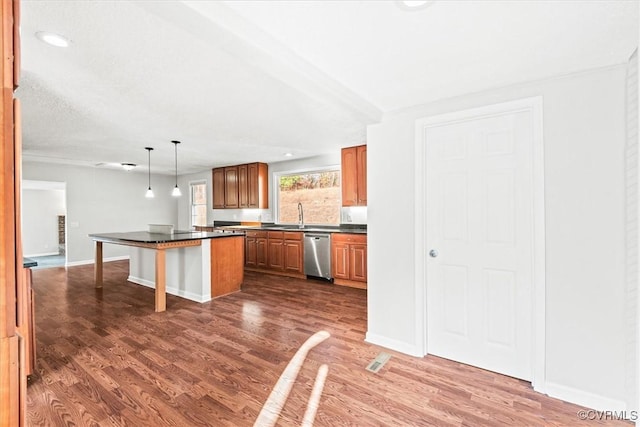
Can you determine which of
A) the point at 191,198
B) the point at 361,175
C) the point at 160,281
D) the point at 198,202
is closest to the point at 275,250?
the point at 361,175

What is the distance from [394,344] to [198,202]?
7.29 metres

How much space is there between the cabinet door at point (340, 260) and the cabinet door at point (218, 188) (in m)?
3.63

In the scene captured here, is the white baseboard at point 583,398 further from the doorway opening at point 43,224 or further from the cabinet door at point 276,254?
the doorway opening at point 43,224

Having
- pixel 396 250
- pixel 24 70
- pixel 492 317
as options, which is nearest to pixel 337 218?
pixel 396 250

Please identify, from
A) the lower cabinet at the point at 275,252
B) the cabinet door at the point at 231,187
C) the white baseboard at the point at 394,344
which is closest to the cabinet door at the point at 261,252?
the lower cabinet at the point at 275,252

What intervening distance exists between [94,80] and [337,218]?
4.29 m

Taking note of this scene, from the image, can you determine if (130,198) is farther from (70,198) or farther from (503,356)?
(503,356)

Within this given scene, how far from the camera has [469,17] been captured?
1.58 metres

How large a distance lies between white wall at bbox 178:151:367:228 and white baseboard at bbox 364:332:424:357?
9.10ft

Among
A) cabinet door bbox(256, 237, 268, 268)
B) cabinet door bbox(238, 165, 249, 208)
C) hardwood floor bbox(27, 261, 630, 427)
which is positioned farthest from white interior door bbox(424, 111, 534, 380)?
cabinet door bbox(238, 165, 249, 208)

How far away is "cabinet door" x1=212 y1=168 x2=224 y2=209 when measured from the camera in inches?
297

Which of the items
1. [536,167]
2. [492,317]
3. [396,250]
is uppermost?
[536,167]

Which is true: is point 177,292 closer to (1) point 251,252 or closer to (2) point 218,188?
(1) point 251,252

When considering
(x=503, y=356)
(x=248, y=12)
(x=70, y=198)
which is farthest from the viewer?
(x=70, y=198)
